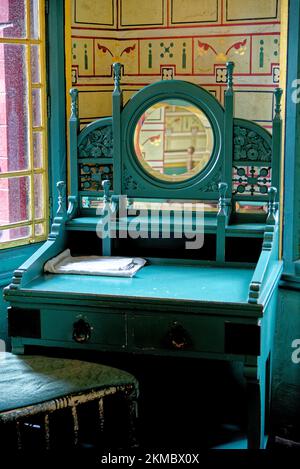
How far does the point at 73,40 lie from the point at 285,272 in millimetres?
1667

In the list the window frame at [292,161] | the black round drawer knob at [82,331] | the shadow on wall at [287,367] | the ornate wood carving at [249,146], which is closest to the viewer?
the black round drawer knob at [82,331]

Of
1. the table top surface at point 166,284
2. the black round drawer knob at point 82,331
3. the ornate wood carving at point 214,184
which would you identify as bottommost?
the black round drawer knob at point 82,331

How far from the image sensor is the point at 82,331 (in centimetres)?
303

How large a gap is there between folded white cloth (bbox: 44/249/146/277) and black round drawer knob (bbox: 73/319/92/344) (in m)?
0.28

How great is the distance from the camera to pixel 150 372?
3.57 meters

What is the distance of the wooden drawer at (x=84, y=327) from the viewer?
2994mm

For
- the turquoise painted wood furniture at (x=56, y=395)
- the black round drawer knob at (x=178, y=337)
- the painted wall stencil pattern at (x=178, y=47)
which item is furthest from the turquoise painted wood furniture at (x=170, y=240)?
the painted wall stencil pattern at (x=178, y=47)

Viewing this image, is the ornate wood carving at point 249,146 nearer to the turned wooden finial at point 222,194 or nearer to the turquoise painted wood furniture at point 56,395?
the turned wooden finial at point 222,194

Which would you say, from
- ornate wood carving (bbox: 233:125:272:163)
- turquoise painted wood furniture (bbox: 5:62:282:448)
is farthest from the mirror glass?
ornate wood carving (bbox: 233:125:272:163)

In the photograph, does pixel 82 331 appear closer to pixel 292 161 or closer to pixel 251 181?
pixel 251 181

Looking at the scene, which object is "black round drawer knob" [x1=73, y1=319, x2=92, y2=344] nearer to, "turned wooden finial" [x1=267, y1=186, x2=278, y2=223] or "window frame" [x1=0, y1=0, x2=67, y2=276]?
"window frame" [x1=0, y1=0, x2=67, y2=276]

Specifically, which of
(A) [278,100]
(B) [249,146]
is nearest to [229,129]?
(B) [249,146]

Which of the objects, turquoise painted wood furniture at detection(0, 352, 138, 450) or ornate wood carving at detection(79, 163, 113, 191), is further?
ornate wood carving at detection(79, 163, 113, 191)

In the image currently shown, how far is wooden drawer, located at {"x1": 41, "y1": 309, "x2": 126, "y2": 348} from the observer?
118 inches
